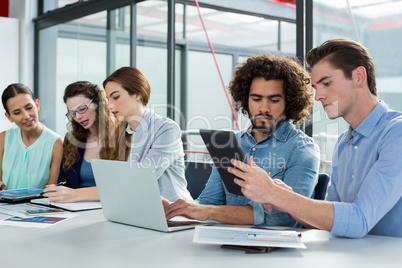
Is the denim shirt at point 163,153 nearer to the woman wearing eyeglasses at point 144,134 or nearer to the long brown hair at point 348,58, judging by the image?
the woman wearing eyeglasses at point 144,134

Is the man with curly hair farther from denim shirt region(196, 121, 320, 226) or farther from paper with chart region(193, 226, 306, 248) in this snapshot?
paper with chart region(193, 226, 306, 248)

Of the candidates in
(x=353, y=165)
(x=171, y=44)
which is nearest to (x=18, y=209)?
(x=353, y=165)

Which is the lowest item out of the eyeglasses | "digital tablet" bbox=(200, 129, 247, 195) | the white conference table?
the white conference table

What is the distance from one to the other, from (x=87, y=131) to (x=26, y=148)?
0.46 m

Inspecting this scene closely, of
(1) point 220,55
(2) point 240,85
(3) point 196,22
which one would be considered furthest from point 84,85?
(1) point 220,55

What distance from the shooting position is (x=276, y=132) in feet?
6.11

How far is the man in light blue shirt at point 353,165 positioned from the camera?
4.39ft

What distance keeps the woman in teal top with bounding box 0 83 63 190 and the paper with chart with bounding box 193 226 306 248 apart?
1.70 meters

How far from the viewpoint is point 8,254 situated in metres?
1.22

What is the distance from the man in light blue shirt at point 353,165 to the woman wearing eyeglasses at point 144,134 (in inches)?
33.9

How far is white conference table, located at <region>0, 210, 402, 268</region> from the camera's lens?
3.66 ft

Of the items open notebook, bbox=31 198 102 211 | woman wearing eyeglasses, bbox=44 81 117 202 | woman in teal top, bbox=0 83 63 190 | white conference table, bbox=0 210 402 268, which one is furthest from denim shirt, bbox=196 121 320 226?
woman in teal top, bbox=0 83 63 190

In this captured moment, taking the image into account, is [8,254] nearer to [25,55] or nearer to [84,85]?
[84,85]

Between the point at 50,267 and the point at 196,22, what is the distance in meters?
6.75
